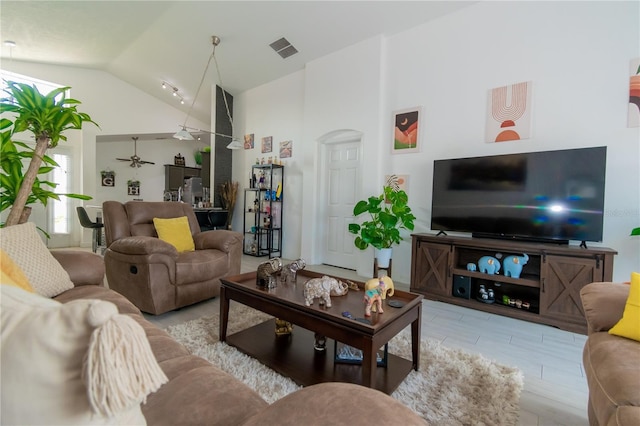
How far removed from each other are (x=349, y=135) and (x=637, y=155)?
10.0 feet

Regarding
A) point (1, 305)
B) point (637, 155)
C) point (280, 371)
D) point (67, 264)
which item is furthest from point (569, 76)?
point (67, 264)

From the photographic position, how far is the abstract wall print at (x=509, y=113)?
291 centimetres

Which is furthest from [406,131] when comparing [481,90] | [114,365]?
[114,365]

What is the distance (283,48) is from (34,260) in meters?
4.21

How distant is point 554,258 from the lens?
2439 mm

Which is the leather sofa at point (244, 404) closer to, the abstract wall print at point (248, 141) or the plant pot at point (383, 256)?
the plant pot at point (383, 256)

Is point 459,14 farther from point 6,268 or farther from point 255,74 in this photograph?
point 6,268

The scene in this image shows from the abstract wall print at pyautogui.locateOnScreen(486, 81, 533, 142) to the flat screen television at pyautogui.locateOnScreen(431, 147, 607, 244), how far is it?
365mm

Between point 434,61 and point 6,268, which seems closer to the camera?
point 6,268

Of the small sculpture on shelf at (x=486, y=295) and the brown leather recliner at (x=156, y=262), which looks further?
the small sculpture on shelf at (x=486, y=295)

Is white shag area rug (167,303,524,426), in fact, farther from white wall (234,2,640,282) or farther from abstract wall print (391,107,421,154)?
abstract wall print (391,107,421,154)

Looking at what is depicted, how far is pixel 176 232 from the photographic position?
292 centimetres

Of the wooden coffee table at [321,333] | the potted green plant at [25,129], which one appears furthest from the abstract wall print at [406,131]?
the potted green plant at [25,129]

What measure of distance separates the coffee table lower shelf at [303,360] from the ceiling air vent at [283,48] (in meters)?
4.10
